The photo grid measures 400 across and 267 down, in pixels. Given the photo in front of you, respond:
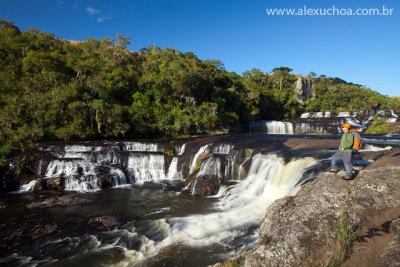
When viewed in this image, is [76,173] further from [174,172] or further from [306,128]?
[306,128]

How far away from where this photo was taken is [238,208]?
48.2 feet

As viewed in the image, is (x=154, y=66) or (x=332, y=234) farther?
(x=154, y=66)

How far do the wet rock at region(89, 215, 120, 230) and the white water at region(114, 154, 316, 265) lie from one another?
195 centimetres

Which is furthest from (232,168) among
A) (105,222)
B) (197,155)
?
(105,222)

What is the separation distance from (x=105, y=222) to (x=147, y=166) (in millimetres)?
9518

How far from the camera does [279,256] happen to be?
19.5 feet

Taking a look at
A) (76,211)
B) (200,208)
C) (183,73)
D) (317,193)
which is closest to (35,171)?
(76,211)

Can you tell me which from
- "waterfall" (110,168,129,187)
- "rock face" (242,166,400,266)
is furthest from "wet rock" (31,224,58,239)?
"rock face" (242,166,400,266)

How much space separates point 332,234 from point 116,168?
1765cm

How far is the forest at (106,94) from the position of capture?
97.0 ft

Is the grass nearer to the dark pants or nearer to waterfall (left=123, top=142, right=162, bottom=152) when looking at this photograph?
the dark pants

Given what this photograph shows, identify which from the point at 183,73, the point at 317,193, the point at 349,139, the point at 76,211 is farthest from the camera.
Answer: the point at 183,73

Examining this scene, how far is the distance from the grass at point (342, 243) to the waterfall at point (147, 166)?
55.9 ft

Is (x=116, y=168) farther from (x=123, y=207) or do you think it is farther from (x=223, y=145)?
(x=223, y=145)
